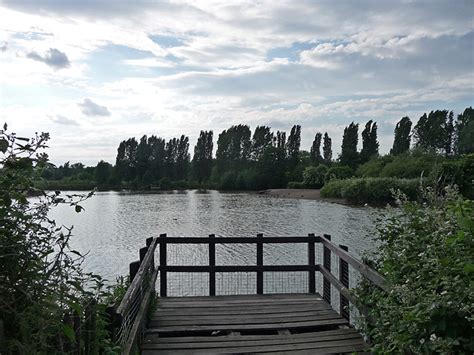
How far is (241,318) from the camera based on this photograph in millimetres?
6008

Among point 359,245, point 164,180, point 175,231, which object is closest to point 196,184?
point 164,180

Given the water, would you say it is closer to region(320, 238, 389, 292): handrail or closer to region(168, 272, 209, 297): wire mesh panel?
region(168, 272, 209, 297): wire mesh panel

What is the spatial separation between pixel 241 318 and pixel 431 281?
347cm

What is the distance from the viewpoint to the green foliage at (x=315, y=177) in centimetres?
6806

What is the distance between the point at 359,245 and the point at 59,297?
14787 millimetres

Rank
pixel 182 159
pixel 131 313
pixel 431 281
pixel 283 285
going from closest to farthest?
pixel 431 281, pixel 131 313, pixel 283 285, pixel 182 159

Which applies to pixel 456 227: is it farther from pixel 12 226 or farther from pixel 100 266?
pixel 100 266

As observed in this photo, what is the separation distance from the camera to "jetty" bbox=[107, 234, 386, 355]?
489 centimetres

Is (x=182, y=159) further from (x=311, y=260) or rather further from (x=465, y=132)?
(x=311, y=260)

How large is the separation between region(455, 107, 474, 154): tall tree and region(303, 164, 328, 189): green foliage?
21.5 m

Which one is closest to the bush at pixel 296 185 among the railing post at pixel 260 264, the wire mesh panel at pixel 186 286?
the wire mesh panel at pixel 186 286

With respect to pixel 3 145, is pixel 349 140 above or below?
above

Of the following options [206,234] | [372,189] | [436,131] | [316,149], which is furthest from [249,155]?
[206,234]

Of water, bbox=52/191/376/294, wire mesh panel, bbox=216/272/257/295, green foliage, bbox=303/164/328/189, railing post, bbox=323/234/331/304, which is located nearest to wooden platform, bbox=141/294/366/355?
railing post, bbox=323/234/331/304
